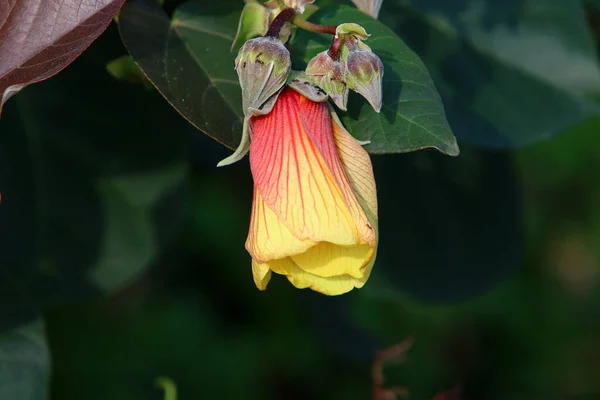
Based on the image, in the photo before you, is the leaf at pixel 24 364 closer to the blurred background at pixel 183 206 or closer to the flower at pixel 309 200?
the blurred background at pixel 183 206

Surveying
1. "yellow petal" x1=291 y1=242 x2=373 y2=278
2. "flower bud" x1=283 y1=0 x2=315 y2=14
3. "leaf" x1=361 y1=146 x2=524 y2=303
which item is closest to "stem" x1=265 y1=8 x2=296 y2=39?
"flower bud" x1=283 y1=0 x2=315 y2=14

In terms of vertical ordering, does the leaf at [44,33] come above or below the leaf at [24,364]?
above

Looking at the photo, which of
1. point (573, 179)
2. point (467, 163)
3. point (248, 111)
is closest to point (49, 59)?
point (248, 111)

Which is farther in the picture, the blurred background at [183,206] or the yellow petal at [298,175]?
the blurred background at [183,206]

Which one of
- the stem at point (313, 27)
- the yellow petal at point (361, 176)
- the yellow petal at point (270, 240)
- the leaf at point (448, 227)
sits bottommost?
the leaf at point (448, 227)

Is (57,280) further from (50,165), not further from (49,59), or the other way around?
(49,59)

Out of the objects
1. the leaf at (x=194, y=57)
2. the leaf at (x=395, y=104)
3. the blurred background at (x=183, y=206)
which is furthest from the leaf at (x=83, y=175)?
the leaf at (x=395, y=104)

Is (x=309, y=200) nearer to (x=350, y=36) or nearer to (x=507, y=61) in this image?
(x=350, y=36)

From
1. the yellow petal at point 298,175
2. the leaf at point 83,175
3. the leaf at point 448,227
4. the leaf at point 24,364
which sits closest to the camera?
the yellow petal at point 298,175

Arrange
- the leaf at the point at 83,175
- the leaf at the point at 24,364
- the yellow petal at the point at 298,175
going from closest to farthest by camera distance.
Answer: the yellow petal at the point at 298,175
the leaf at the point at 24,364
the leaf at the point at 83,175
